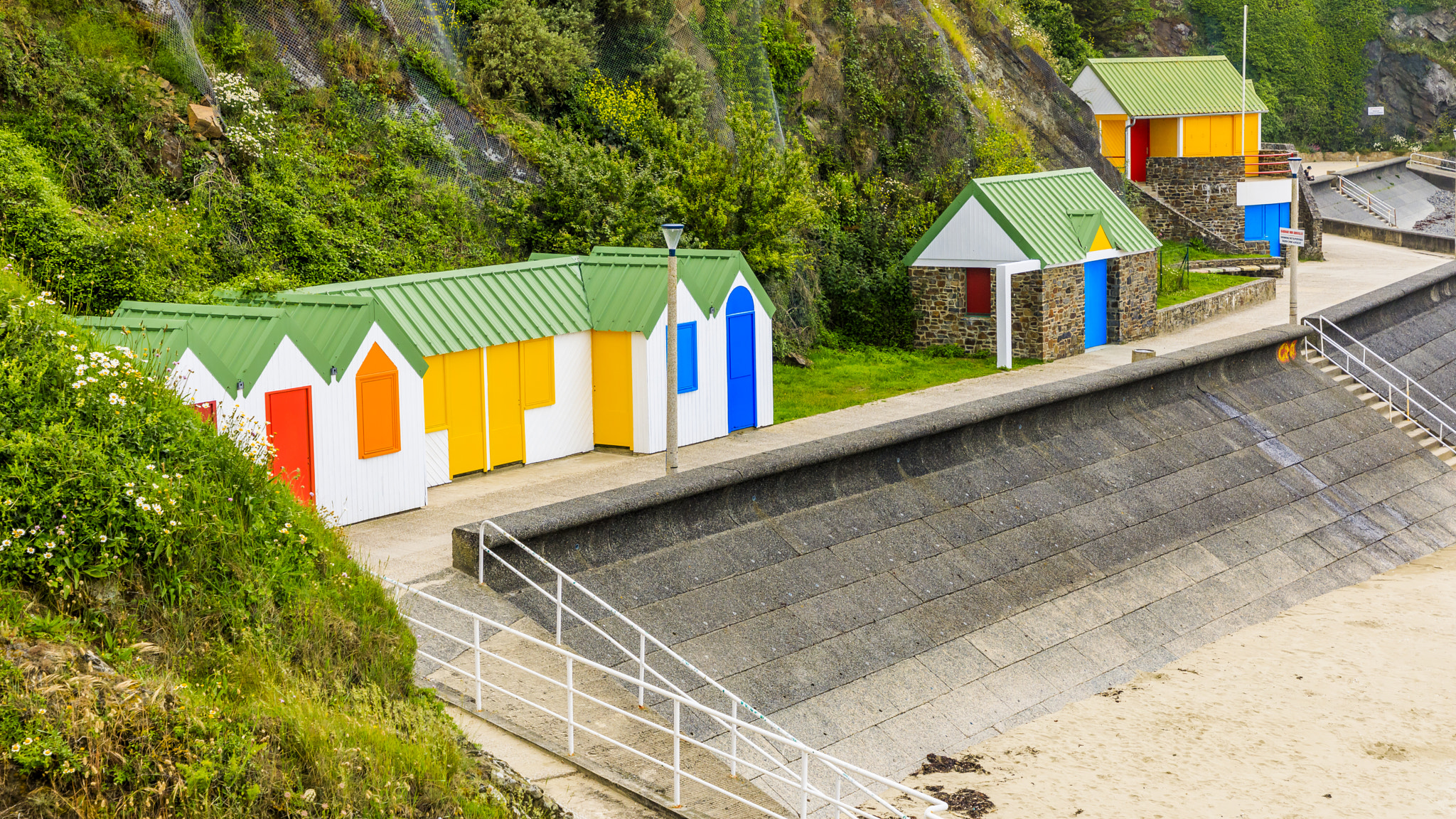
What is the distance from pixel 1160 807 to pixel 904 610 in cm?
404

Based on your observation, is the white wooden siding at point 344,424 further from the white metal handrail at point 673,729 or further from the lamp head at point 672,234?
the lamp head at point 672,234

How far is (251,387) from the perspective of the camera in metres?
15.3

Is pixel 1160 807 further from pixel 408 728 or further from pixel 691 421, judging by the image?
pixel 691 421

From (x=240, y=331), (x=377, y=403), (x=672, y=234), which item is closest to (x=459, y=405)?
(x=377, y=403)

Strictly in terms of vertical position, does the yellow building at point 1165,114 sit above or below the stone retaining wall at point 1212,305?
above

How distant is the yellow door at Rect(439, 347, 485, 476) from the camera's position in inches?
727

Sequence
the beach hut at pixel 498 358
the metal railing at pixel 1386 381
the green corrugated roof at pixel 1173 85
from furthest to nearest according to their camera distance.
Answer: the green corrugated roof at pixel 1173 85, the metal railing at pixel 1386 381, the beach hut at pixel 498 358

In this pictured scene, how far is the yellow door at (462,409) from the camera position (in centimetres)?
1847

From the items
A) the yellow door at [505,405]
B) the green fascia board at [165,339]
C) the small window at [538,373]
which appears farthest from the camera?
the small window at [538,373]

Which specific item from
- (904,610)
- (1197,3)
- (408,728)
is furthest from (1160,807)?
(1197,3)

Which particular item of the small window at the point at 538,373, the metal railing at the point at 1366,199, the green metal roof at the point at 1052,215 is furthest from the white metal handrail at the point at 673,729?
the metal railing at the point at 1366,199

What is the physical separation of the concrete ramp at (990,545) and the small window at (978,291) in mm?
4063

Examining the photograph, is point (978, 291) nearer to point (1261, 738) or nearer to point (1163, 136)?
point (1261, 738)

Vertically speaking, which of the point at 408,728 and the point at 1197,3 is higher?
the point at 1197,3
